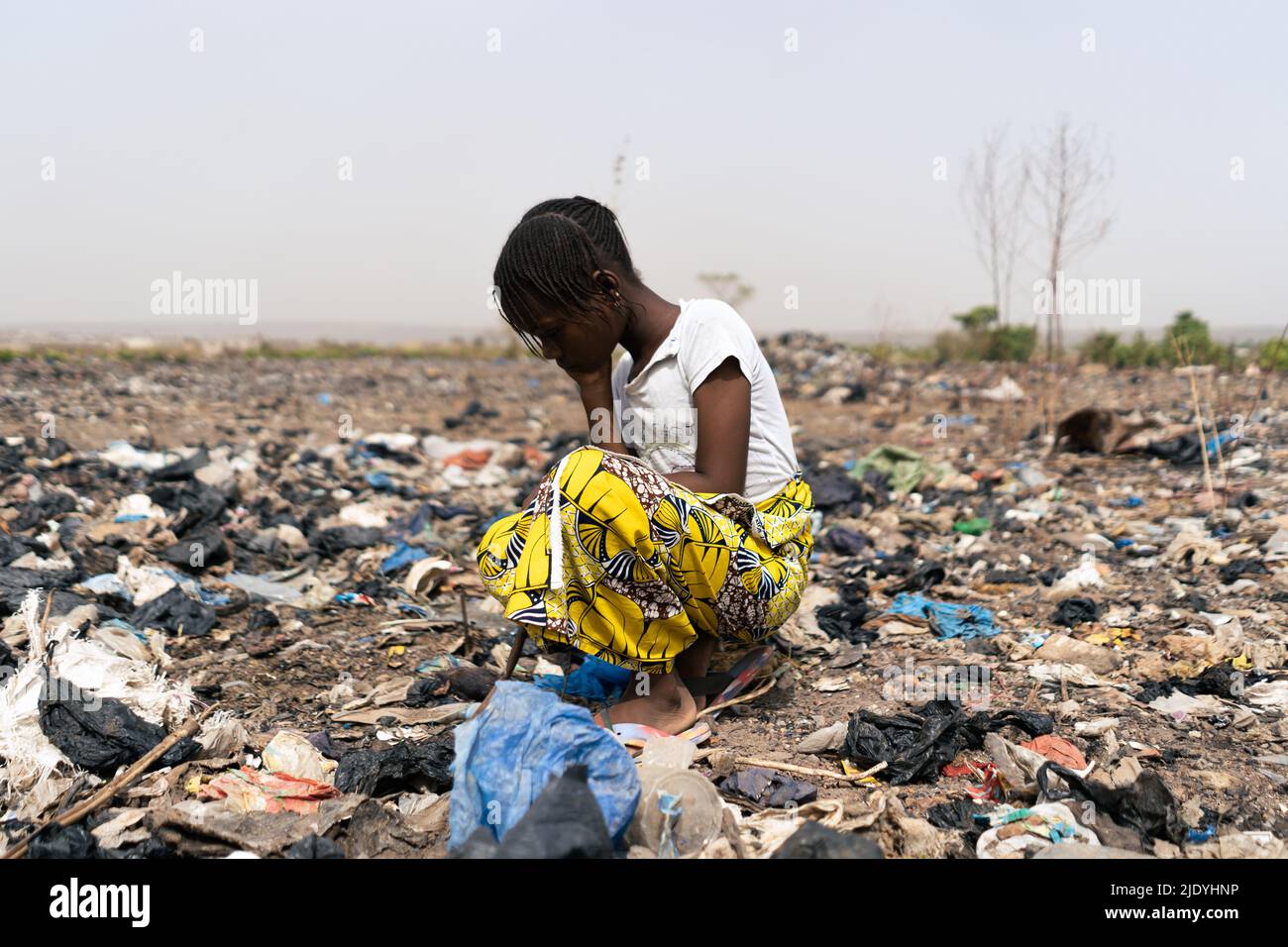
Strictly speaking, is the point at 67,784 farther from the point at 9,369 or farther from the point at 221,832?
the point at 9,369

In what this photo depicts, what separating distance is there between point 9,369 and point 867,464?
8.44 meters

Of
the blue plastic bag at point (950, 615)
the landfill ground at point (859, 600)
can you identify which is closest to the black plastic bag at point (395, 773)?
the landfill ground at point (859, 600)

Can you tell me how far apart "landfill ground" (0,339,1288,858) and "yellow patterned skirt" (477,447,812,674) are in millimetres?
332

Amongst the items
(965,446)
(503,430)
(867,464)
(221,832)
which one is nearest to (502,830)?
(221,832)

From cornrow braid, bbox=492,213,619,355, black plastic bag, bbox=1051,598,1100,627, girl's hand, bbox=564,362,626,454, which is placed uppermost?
cornrow braid, bbox=492,213,619,355

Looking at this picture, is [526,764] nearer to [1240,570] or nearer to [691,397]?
[691,397]

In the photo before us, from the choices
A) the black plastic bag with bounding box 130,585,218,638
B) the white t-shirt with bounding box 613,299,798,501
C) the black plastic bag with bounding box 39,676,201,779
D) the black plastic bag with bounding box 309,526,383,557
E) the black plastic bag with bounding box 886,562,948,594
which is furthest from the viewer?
the black plastic bag with bounding box 309,526,383,557

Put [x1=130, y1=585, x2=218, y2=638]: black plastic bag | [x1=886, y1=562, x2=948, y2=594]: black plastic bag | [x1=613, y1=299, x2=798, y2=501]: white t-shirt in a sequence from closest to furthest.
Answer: [x1=613, y1=299, x2=798, y2=501]: white t-shirt → [x1=130, y1=585, x2=218, y2=638]: black plastic bag → [x1=886, y1=562, x2=948, y2=594]: black plastic bag

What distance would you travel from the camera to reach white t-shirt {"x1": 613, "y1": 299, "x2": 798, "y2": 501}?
2348 millimetres

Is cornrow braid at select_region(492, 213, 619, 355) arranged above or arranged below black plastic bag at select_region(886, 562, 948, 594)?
above

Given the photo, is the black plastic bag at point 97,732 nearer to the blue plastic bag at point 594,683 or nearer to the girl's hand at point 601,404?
the blue plastic bag at point 594,683

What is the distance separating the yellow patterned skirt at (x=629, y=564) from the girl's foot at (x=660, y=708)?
6cm

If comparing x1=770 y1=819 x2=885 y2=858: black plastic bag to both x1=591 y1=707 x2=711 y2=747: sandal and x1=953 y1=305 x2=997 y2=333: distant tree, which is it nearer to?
x1=591 y1=707 x2=711 y2=747: sandal

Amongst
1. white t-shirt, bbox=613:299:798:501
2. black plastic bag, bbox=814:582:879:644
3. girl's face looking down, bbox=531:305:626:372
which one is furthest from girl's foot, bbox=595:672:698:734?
black plastic bag, bbox=814:582:879:644
